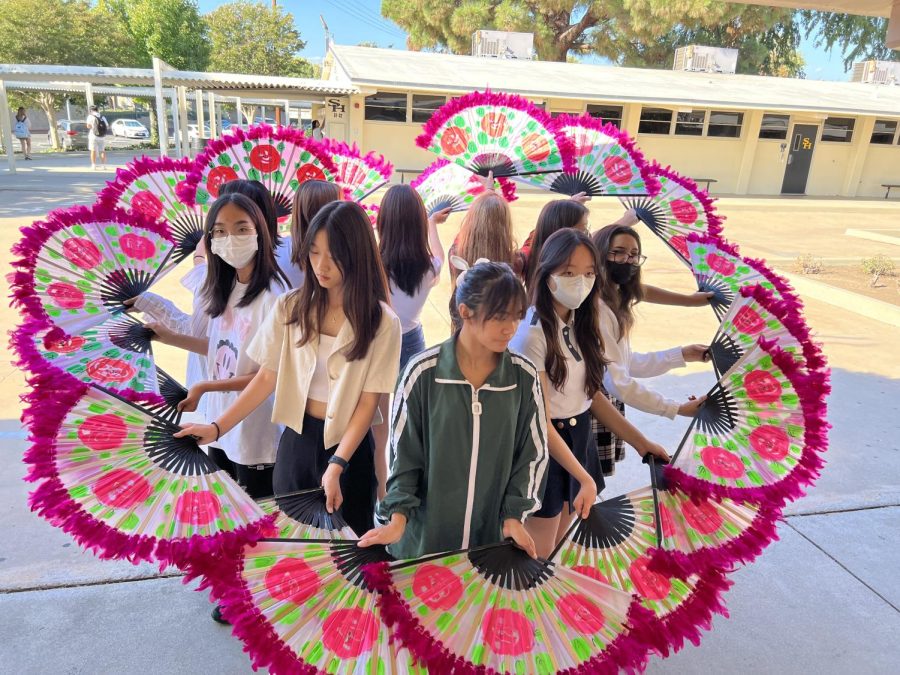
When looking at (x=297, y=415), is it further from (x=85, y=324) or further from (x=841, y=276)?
(x=841, y=276)

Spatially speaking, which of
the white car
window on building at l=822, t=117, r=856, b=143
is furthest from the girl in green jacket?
the white car

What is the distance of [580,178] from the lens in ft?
11.4

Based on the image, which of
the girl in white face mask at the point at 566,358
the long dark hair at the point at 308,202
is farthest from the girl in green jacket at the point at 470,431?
the long dark hair at the point at 308,202

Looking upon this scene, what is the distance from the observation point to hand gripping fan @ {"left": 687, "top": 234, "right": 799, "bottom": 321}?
2883 millimetres

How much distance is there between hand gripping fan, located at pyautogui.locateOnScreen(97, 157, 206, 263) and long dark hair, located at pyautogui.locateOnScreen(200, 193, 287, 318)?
1.48ft

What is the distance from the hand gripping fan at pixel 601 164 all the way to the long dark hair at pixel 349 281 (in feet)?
5.21

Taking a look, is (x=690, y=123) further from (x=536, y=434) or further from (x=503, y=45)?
(x=536, y=434)

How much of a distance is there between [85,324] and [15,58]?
106 ft

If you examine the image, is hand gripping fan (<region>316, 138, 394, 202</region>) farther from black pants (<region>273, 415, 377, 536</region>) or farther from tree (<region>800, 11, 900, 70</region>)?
tree (<region>800, 11, 900, 70</region>)

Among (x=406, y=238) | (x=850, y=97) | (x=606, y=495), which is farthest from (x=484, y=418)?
(x=850, y=97)

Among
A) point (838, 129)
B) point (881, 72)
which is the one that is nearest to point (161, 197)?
point (838, 129)

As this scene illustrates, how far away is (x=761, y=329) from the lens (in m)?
2.54

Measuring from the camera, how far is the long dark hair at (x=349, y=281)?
2070mm

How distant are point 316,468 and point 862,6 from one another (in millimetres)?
5407
